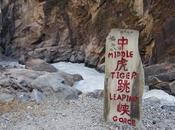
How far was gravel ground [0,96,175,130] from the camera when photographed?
7.69 metres

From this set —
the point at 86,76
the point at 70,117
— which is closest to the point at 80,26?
the point at 86,76

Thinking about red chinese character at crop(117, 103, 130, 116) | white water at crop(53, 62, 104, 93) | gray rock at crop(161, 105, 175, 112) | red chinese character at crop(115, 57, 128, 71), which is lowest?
white water at crop(53, 62, 104, 93)

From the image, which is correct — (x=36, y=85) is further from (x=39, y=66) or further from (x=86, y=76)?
(x=39, y=66)

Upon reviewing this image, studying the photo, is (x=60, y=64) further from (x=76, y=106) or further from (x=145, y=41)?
(x=76, y=106)

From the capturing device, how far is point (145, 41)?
15664 mm

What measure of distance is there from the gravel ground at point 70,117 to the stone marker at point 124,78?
0.88 ft

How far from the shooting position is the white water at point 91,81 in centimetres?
1149

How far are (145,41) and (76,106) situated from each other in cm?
702

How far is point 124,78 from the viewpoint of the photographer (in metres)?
7.57

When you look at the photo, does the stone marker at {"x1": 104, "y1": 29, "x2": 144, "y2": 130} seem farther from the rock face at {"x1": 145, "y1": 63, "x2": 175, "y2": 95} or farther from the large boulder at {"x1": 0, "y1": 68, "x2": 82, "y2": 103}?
the rock face at {"x1": 145, "y1": 63, "x2": 175, "y2": 95}

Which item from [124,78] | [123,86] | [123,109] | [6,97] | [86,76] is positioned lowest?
[86,76]

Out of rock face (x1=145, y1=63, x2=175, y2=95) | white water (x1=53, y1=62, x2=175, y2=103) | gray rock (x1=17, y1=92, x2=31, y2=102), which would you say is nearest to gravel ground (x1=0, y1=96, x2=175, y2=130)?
gray rock (x1=17, y1=92, x2=31, y2=102)

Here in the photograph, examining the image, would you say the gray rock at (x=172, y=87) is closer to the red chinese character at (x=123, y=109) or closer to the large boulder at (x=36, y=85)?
the large boulder at (x=36, y=85)

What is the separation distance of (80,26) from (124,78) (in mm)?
12489
